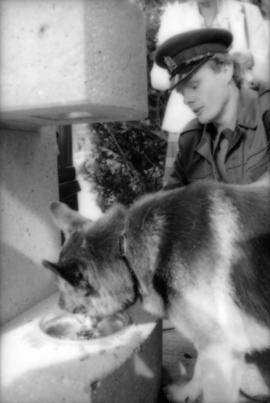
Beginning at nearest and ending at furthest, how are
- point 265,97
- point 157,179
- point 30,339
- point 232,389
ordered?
point 232,389, point 30,339, point 265,97, point 157,179

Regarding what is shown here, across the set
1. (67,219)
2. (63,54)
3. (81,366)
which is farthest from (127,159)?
(81,366)

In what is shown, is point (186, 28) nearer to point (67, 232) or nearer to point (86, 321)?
point (67, 232)

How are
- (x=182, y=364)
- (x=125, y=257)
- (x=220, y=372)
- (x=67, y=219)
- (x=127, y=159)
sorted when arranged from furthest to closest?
(x=127, y=159), (x=182, y=364), (x=67, y=219), (x=125, y=257), (x=220, y=372)

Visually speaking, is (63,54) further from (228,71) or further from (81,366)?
(228,71)

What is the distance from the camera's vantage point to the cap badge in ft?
10.5

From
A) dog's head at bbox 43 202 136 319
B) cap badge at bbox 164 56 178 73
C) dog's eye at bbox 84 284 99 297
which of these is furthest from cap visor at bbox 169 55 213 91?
dog's eye at bbox 84 284 99 297

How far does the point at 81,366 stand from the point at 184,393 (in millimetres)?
831

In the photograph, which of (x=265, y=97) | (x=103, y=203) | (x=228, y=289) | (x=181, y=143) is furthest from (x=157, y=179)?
(x=228, y=289)

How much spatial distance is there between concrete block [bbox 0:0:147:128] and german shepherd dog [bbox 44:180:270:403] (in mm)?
692

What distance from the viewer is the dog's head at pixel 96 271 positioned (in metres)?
2.12

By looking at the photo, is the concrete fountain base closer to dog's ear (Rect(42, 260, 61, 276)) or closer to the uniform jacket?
dog's ear (Rect(42, 260, 61, 276))

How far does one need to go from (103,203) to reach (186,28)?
140 inches

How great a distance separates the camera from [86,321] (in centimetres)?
254

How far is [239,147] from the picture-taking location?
3.32 metres
